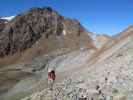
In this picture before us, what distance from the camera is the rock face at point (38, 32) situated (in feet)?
531

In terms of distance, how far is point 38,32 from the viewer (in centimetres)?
17012

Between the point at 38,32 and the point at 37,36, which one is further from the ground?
the point at 38,32

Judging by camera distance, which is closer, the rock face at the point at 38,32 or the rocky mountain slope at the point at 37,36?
the rocky mountain slope at the point at 37,36

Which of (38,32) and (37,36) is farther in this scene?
(38,32)

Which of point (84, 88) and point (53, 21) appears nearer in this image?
point (84, 88)

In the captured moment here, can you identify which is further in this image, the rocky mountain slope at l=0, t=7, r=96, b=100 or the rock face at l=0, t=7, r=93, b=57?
the rock face at l=0, t=7, r=93, b=57

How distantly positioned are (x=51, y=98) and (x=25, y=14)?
515ft

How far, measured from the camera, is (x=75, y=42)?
154000mm

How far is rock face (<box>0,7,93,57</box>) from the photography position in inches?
6368

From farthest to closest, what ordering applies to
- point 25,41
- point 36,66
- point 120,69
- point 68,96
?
1. point 25,41
2. point 36,66
3. point 120,69
4. point 68,96

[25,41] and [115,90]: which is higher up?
[25,41]

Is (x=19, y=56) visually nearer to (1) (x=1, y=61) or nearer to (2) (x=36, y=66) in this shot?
(1) (x=1, y=61)

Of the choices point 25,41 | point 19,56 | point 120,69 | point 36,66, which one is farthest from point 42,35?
point 120,69

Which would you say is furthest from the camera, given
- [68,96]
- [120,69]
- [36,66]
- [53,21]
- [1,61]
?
[53,21]
